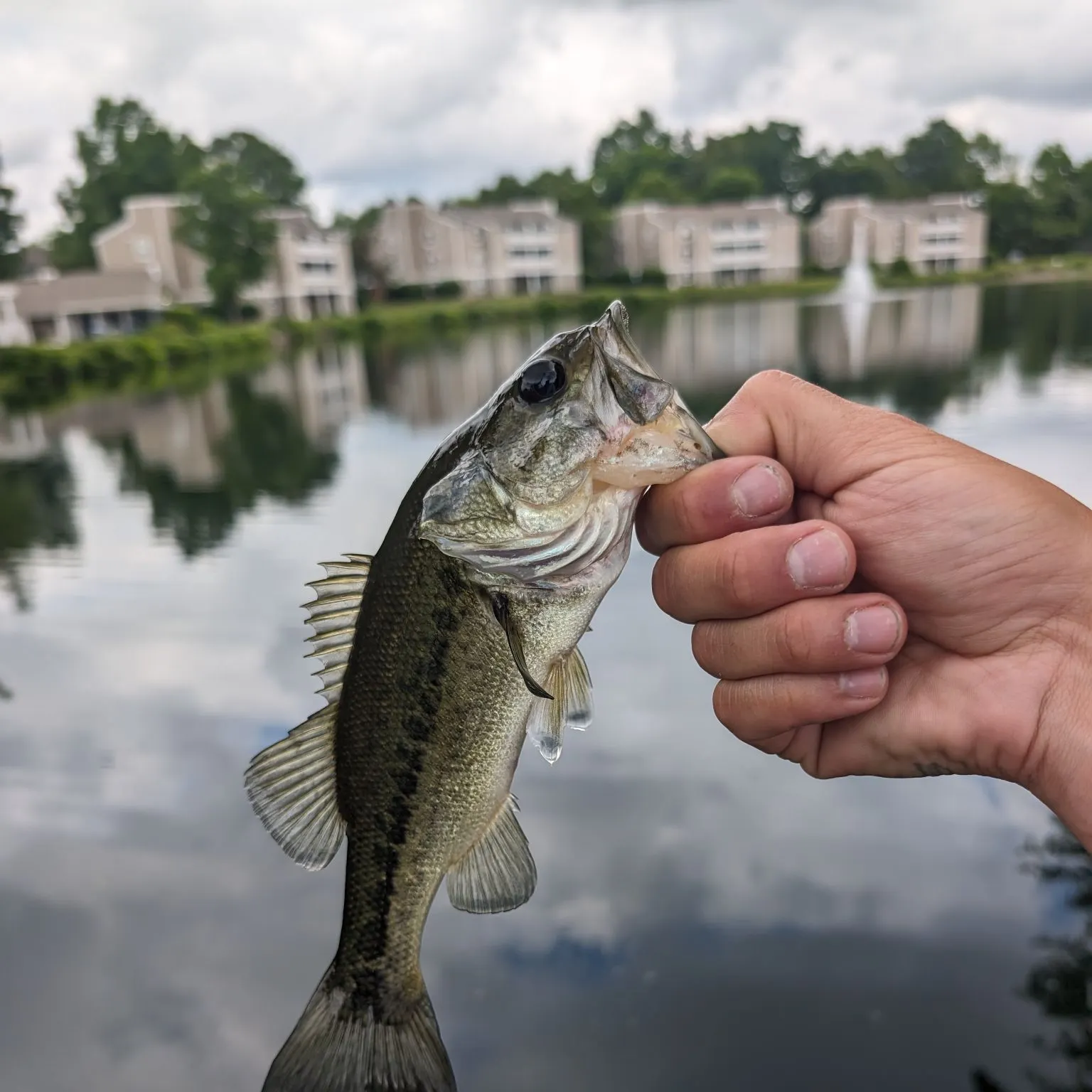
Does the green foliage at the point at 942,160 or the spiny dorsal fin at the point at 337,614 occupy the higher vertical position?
the green foliage at the point at 942,160

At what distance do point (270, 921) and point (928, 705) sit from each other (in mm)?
3770

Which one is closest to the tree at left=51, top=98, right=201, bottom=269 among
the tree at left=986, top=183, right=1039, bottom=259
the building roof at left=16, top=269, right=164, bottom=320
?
the building roof at left=16, top=269, right=164, bottom=320

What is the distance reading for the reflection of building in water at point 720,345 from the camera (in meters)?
21.7

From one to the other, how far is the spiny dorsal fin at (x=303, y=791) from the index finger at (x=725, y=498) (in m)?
1.02

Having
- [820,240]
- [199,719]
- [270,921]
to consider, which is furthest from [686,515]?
[820,240]

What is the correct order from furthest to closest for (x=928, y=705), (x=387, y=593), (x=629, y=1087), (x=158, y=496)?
(x=158, y=496) → (x=629, y=1087) → (x=928, y=705) → (x=387, y=593)

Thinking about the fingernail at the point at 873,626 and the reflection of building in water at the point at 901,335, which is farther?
the reflection of building in water at the point at 901,335

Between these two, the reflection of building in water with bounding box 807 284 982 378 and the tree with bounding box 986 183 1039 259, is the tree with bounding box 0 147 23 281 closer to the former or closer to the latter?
the reflection of building in water with bounding box 807 284 982 378

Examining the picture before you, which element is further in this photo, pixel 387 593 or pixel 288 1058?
pixel 288 1058

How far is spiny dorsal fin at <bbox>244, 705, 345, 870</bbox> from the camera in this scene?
7.07ft

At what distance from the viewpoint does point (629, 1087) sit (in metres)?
3.62

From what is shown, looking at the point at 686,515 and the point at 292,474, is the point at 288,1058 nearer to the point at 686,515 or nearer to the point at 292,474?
the point at 686,515

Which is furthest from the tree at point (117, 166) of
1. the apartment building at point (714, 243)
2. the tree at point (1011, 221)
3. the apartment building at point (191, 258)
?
the tree at point (1011, 221)

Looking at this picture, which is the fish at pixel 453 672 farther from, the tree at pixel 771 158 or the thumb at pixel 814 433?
the tree at pixel 771 158
